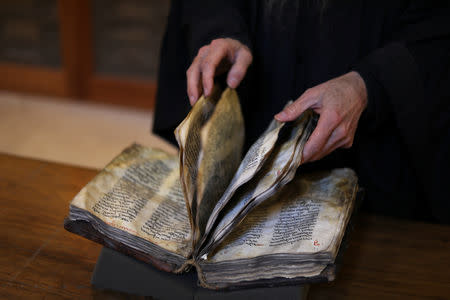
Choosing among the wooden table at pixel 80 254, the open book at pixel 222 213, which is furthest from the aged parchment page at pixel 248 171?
the wooden table at pixel 80 254

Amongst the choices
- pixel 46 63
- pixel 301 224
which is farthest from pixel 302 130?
pixel 46 63

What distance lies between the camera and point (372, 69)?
878mm

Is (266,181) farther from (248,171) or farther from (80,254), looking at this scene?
(80,254)

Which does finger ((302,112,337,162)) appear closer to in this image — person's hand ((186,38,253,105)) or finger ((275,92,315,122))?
finger ((275,92,315,122))

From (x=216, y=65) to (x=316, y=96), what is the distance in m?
0.19

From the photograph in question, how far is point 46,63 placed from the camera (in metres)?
3.26

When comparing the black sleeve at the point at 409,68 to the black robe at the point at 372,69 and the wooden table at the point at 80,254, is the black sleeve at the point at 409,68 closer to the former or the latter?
the black robe at the point at 372,69

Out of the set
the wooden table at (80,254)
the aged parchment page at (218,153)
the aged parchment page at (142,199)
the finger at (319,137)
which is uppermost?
the finger at (319,137)

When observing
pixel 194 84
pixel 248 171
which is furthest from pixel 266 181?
pixel 194 84

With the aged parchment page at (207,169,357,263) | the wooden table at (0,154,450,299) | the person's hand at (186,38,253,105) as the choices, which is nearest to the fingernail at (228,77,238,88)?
the person's hand at (186,38,253,105)

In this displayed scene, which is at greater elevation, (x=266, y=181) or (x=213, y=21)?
(x=213, y=21)

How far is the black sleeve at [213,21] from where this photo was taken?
0.99m

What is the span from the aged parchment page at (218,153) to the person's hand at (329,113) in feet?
0.37

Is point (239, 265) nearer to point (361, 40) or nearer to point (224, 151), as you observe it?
point (224, 151)
